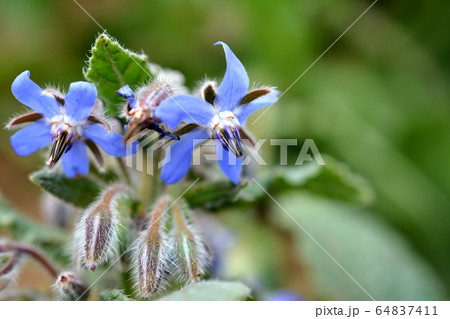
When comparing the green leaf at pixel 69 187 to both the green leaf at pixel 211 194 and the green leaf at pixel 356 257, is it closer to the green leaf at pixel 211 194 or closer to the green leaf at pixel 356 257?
the green leaf at pixel 211 194

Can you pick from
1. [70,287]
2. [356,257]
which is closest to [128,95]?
[70,287]

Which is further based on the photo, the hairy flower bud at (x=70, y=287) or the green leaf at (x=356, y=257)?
the green leaf at (x=356, y=257)

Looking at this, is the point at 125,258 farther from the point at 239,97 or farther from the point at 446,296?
the point at 446,296

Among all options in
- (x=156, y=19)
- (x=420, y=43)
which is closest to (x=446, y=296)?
(x=420, y=43)

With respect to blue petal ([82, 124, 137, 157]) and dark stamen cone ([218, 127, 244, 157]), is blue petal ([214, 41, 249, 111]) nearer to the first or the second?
dark stamen cone ([218, 127, 244, 157])

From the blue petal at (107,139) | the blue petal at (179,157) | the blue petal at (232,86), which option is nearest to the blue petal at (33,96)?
the blue petal at (107,139)

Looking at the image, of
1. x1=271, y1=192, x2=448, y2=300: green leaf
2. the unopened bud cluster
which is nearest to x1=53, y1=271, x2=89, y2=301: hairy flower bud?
the unopened bud cluster
